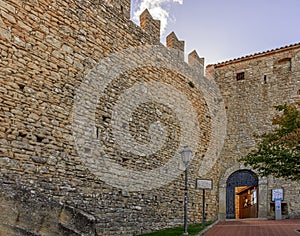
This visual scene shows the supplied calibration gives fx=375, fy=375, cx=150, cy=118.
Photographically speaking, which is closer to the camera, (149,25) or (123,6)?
(123,6)

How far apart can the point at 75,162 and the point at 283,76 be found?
11.3 metres

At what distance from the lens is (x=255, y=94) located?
1681cm

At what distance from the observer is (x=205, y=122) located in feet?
50.5

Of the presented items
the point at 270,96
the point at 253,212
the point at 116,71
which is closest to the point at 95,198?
the point at 116,71

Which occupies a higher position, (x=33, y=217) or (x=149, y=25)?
(x=149, y=25)

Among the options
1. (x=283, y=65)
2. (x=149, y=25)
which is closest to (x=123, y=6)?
(x=149, y=25)

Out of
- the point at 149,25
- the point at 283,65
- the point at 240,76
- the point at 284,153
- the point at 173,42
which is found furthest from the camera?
the point at 240,76

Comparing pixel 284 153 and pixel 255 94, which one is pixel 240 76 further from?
pixel 284 153

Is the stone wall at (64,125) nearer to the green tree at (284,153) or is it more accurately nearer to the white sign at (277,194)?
the green tree at (284,153)

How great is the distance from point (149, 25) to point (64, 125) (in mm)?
5368

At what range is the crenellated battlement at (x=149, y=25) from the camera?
1210 cm

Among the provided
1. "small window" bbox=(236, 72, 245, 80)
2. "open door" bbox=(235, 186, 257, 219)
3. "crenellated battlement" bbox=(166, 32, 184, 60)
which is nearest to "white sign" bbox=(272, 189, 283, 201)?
"open door" bbox=(235, 186, 257, 219)

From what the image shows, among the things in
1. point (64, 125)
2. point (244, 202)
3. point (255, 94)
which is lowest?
point (244, 202)

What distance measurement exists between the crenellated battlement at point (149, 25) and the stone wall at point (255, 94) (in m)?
5.57
